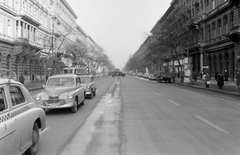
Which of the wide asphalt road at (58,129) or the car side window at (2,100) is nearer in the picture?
the car side window at (2,100)

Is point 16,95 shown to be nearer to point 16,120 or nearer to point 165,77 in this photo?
point 16,120

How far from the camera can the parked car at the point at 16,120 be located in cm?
377

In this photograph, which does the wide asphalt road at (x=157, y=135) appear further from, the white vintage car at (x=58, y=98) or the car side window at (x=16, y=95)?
the car side window at (x=16, y=95)

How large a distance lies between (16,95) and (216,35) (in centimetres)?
4063

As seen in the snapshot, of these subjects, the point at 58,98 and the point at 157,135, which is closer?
the point at 157,135

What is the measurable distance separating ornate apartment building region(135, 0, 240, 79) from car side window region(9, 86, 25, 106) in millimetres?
28430

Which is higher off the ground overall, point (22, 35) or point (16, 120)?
point (22, 35)

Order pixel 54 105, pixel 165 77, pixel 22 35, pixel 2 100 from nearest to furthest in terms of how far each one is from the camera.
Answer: pixel 2 100 → pixel 54 105 → pixel 22 35 → pixel 165 77

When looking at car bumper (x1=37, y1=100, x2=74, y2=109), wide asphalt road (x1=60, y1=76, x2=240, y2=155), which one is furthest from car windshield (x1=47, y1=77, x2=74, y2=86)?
wide asphalt road (x1=60, y1=76, x2=240, y2=155)

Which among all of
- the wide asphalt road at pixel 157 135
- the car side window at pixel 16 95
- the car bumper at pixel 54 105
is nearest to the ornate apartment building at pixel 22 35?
the car bumper at pixel 54 105

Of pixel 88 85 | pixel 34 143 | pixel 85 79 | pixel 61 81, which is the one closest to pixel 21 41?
pixel 85 79

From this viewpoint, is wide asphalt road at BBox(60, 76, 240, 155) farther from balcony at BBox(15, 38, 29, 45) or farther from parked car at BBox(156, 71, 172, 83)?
parked car at BBox(156, 71, 172, 83)

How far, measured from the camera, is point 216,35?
40.1 m

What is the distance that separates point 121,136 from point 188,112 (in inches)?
197
